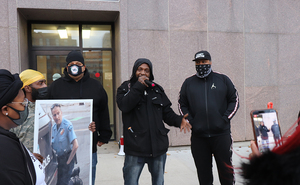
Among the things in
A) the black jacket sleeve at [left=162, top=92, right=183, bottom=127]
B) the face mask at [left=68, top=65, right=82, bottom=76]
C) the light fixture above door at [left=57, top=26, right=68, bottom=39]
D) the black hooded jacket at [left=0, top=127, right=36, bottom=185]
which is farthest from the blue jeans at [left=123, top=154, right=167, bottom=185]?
the light fixture above door at [left=57, top=26, right=68, bottom=39]

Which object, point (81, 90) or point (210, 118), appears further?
point (210, 118)

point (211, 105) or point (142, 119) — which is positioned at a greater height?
point (211, 105)

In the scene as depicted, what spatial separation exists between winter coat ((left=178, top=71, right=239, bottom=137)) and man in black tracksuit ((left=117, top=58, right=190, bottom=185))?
0.45m

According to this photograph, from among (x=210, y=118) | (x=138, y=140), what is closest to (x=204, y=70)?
(x=210, y=118)

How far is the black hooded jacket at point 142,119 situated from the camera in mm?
2922

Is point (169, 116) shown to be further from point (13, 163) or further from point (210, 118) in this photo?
point (13, 163)

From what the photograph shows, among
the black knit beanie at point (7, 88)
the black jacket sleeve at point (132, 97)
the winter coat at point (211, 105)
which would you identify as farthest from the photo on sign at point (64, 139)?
the winter coat at point (211, 105)

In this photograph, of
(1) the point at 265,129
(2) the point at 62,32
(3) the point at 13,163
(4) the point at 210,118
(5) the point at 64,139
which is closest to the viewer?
(3) the point at 13,163

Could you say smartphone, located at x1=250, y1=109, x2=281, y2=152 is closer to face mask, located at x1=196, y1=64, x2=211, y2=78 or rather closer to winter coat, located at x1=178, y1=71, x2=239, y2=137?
winter coat, located at x1=178, y1=71, x2=239, y2=137

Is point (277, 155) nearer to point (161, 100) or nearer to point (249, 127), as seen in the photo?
point (161, 100)

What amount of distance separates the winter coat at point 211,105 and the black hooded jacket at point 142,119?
0.50m

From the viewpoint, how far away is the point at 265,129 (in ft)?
6.09

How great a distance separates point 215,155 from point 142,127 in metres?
1.28

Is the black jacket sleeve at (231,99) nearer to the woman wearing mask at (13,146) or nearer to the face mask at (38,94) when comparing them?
the face mask at (38,94)
